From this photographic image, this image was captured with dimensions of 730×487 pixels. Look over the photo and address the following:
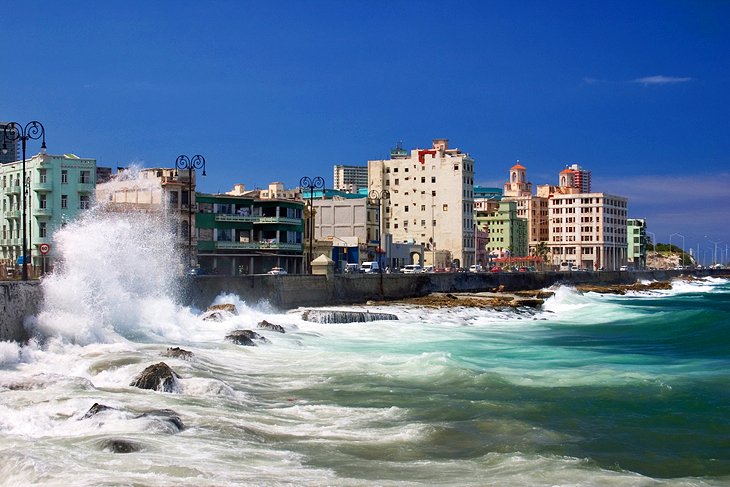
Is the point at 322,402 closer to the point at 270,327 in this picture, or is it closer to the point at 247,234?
the point at 270,327

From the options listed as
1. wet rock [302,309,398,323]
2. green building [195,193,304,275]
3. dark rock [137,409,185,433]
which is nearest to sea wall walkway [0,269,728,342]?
wet rock [302,309,398,323]

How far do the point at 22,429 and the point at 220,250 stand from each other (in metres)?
51.6

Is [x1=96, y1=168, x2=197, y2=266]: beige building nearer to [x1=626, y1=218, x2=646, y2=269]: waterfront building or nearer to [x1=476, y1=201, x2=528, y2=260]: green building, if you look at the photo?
[x1=476, y1=201, x2=528, y2=260]: green building

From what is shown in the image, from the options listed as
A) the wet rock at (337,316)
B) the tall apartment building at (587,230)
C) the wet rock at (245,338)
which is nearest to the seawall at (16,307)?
the wet rock at (245,338)

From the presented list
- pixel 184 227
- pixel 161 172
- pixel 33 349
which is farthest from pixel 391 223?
pixel 33 349

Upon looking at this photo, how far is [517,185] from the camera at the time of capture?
191 metres

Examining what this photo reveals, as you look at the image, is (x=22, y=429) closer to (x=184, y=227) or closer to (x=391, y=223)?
(x=184, y=227)

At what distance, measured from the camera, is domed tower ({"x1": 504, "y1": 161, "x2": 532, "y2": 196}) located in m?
188

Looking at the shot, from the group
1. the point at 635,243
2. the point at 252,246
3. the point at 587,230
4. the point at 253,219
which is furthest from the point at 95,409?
the point at 635,243

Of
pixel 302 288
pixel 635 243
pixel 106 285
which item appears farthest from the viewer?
pixel 635 243

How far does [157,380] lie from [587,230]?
502 ft

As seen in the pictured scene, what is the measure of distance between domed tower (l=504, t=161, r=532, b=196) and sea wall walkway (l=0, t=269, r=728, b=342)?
109 m

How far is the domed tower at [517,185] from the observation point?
→ 18838cm

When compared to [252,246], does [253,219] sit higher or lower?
higher
